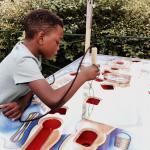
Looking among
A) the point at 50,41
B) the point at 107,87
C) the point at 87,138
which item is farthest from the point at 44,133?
the point at 107,87

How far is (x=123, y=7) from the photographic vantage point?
4793 millimetres

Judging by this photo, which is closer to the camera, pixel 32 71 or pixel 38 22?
pixel 32 71

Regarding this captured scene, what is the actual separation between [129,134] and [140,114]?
0.31 metres

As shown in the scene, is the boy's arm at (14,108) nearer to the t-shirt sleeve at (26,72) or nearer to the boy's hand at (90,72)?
the t-shirt sleeve at (26,72)

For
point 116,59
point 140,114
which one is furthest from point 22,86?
point 116,59

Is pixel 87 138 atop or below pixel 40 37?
below

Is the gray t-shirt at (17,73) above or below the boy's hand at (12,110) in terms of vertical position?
above

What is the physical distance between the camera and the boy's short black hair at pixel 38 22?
5.07 feet

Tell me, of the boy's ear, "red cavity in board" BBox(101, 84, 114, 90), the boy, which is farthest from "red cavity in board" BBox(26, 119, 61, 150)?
"red cavity in board" BBox(101, 84, 114, 90)

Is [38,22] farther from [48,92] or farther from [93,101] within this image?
[93,101]

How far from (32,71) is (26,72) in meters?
0.03

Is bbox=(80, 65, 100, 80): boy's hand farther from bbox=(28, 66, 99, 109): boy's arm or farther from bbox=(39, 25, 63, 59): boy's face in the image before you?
bbox=(39, 25, 63, 59): boy's face

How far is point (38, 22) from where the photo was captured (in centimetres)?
156

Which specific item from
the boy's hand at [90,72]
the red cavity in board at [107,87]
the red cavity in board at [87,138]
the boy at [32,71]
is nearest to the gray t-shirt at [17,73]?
the boy at [32,71]
